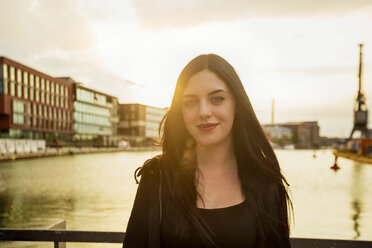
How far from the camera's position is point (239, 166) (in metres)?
2.10

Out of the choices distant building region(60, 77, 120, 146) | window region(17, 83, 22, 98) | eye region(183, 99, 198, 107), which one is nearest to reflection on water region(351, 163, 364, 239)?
eye region(183, 99, 198, 107)

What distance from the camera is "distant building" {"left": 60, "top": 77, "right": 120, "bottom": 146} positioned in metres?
86.4

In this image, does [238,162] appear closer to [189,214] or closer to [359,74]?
[189,214]

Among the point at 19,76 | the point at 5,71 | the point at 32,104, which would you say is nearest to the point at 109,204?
the point at 5,71

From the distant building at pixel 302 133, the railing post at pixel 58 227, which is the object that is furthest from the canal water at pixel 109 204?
the distant building at pixel 302 133

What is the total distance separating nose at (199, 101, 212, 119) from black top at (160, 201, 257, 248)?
0.50 metres

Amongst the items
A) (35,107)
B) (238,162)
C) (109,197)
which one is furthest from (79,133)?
(238,162)

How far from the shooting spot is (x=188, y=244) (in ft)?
5.67

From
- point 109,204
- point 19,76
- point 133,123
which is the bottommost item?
point 109,204

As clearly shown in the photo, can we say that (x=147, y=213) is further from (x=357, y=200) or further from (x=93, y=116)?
(x=93, y=116)

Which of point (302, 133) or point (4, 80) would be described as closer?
point (4, 80)

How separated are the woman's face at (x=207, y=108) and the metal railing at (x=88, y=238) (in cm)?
105

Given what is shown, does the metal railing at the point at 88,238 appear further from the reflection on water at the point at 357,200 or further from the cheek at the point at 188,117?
the reflection on water at the point at 357,200

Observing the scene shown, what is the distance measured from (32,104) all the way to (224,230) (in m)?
72.3
